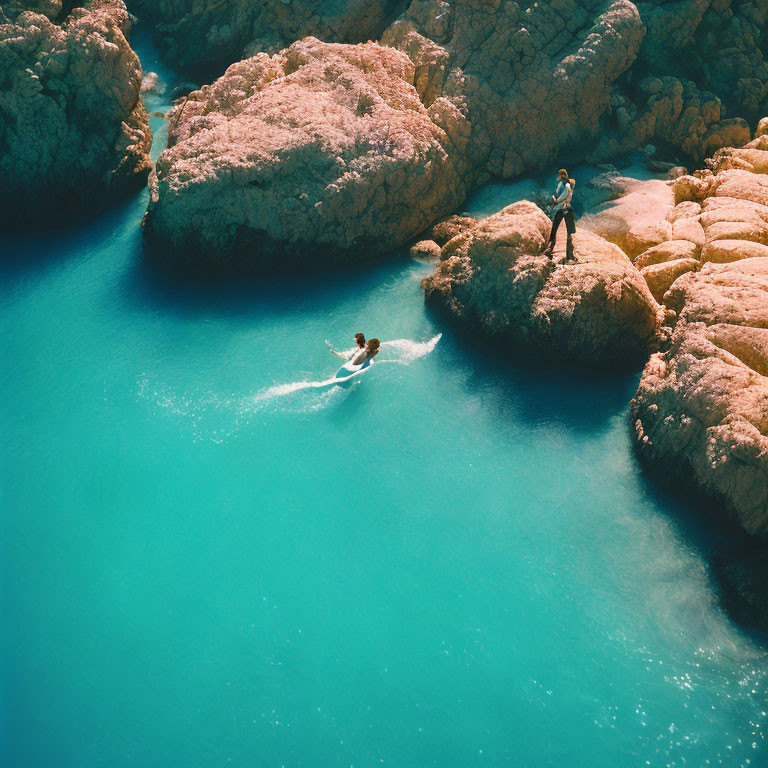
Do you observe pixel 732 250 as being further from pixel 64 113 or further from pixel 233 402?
pixel 64 113

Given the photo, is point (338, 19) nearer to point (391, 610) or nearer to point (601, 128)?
point (601, 128)

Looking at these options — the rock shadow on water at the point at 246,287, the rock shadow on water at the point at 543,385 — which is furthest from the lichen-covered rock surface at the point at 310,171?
the rock shadow on water at the point at 543,385

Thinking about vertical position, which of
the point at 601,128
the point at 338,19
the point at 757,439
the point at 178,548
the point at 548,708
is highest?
the point at 338,19

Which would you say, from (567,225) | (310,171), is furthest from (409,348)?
(310,171)

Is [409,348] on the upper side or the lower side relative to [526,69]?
lower

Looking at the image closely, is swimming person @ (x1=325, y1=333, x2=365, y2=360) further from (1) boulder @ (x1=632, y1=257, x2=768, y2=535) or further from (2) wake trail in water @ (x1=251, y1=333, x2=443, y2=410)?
(1) boulder @ (x1=632, y1=257, x2=768, y2=535)

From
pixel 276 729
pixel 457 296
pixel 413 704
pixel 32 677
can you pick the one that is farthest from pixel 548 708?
pixel 457 296
